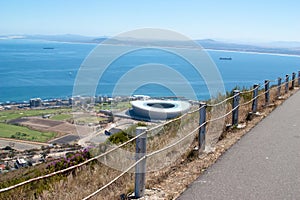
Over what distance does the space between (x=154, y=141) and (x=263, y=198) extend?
3.75 metres

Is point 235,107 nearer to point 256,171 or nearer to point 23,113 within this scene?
point 256,171

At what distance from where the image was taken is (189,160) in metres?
6.23

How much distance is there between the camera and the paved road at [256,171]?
4.31 m

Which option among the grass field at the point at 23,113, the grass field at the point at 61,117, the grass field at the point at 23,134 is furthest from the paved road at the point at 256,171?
the grass field at the point at 23,113

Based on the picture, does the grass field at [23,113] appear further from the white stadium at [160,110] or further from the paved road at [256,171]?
the paved road at [256,171]

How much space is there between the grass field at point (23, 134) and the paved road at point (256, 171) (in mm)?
16784

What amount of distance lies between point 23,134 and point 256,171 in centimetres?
2172

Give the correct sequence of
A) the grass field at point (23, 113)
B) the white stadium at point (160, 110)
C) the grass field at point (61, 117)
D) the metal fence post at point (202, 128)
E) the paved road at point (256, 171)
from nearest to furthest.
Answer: the paved road at point (256, 171) → the metal fence post at point (202, 128) → the white stadium at point (160, 110) → the grass field at point (61, 117) → the grass field at point (23, 113)

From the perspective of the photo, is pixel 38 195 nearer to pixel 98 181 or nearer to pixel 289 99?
pixel 98 181

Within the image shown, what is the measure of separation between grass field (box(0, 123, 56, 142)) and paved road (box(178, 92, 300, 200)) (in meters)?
16.8

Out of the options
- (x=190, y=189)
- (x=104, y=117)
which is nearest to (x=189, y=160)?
(x=190, y=189)

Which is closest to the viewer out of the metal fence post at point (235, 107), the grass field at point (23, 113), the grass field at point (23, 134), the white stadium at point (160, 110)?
the metal fence post at point (235, 107)

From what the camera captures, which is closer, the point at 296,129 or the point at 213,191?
the point at 213,191

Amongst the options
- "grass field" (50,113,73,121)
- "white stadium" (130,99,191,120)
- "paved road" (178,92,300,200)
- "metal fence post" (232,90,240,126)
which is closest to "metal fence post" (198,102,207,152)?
"paved road" (178,92,300,200)
